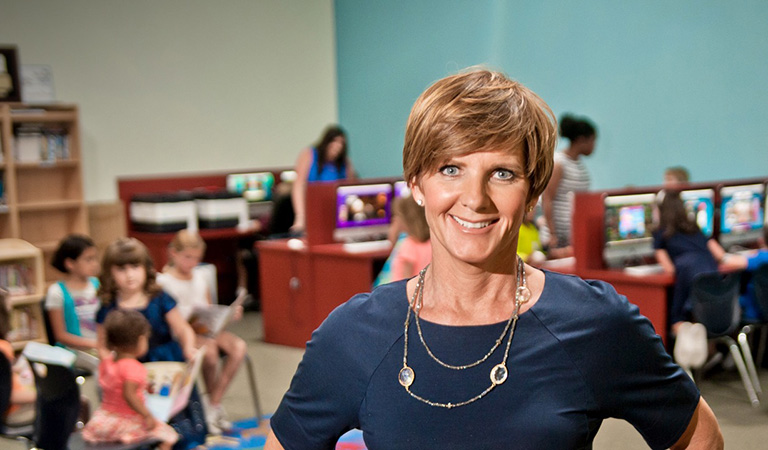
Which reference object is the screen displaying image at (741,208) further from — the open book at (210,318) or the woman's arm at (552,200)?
the open book at (210,318)

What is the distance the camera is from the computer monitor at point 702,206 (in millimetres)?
5027

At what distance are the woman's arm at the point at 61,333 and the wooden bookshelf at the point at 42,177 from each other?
2.71 meters

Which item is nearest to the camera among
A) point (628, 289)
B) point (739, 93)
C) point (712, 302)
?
point (712, 302)

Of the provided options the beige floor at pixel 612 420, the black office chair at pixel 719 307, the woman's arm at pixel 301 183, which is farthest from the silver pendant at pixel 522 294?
the woman's arm at pixel 301 183

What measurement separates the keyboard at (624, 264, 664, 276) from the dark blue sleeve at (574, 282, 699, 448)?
11.8 feet

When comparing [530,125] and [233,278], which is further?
[233,278]

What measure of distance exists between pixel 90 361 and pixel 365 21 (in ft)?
18.9

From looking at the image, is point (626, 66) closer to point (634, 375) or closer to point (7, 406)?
point (7, 406)

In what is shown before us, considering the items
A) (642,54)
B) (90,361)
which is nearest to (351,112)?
(642,54)

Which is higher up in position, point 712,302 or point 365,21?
point 365,21

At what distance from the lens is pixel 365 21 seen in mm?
8672

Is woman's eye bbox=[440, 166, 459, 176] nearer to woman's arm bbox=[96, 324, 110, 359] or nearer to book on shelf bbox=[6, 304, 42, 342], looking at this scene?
woman's arm bbox=[96, 324, 110, 359]

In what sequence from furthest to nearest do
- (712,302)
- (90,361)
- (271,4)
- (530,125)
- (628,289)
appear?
(271,4), (628,289), (712,302), (90,361), (530,125)

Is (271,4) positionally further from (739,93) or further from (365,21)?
(739,93)
